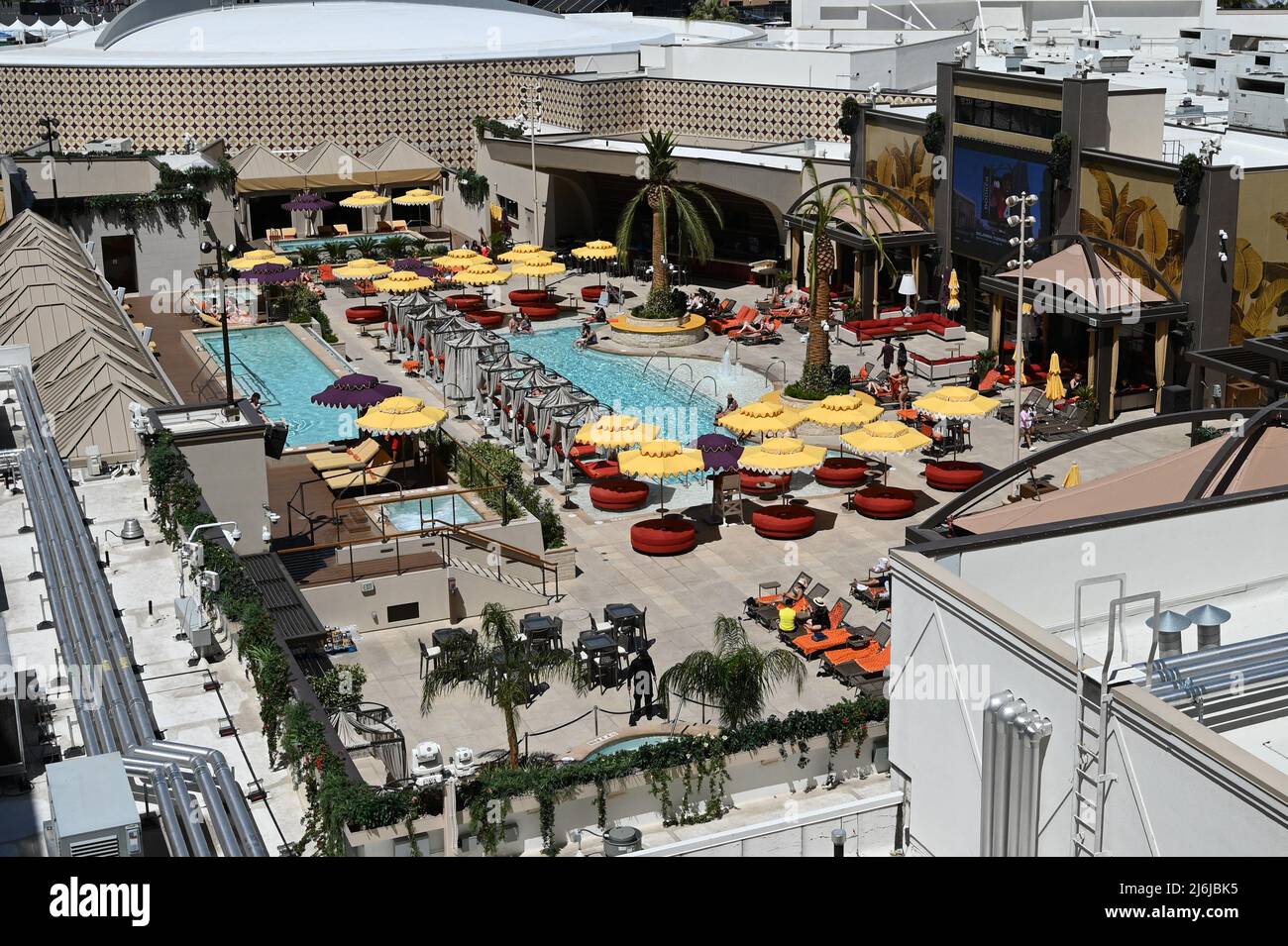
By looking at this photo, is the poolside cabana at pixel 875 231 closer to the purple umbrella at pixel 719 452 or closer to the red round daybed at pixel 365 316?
the red round daybed at pixel 365 316

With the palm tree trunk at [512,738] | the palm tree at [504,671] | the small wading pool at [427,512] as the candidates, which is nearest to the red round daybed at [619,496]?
the small wading pool at [427,512]

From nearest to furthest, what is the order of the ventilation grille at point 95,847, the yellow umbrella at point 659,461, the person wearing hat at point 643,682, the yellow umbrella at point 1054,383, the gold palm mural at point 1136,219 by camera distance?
1. the ventilation grille at point 95,847
2. the person wearing hat at point 643,682
3. the yellow umbrella at point 659,461
4. the yellow umbrella at point 1054,383
5. the gold palm mural at point 1136,219

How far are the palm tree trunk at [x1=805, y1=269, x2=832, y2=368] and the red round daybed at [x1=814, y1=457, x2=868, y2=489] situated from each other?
18.7 feet

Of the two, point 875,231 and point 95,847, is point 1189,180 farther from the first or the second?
point 95,847

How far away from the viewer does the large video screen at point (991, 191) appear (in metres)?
38.9

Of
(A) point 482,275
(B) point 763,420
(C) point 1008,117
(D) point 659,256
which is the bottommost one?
(B) point 763,420

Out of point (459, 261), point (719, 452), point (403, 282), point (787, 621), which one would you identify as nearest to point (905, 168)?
point (459, 261)

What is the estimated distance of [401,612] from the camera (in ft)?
82.9

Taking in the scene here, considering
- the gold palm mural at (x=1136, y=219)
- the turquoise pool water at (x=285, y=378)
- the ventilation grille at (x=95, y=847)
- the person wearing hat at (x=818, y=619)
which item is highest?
the gold palm mural at (x=1136, y=219)

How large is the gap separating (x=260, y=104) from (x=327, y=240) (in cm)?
616

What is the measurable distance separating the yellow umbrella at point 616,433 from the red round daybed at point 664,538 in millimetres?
1768

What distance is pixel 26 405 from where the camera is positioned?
26609 mm
